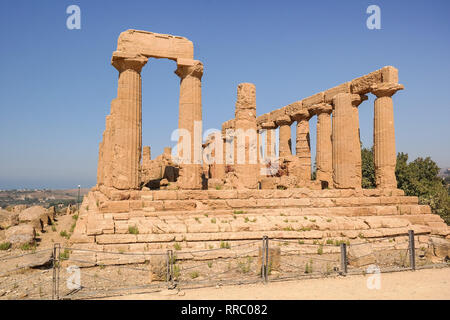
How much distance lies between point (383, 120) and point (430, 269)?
36.3 ft

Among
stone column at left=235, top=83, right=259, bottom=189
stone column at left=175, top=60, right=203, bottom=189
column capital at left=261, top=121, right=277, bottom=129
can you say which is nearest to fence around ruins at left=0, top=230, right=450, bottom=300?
stone column at left=175, top=60, right=203, bottom=189

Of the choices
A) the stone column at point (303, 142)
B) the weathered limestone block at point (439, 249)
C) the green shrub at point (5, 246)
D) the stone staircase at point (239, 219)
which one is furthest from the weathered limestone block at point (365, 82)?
the green shrub at point (5, 246)

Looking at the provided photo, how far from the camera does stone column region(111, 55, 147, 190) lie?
1446 centimetres

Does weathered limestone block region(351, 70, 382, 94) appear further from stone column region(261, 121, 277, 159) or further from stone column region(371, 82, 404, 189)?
stone column region(261, 121, 277, 159)

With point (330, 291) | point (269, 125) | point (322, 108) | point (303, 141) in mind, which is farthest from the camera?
point (269, 125)

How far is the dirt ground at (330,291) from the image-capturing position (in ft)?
23.3

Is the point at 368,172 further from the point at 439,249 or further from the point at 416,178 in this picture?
the point at 439,249

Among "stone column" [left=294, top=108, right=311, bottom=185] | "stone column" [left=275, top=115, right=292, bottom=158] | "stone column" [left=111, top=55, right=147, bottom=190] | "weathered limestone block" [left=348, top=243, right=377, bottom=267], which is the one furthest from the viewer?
"stone column" [left=275, top=115, right=292, bottom=158]

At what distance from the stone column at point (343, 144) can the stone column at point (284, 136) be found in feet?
21.5

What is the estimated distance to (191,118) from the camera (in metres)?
15.8

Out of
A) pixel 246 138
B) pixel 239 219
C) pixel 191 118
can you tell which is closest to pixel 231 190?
pixel 239 219

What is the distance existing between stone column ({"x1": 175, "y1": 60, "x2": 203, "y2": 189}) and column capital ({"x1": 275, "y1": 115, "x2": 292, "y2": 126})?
11253 mm

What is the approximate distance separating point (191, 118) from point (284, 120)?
38.8ft
